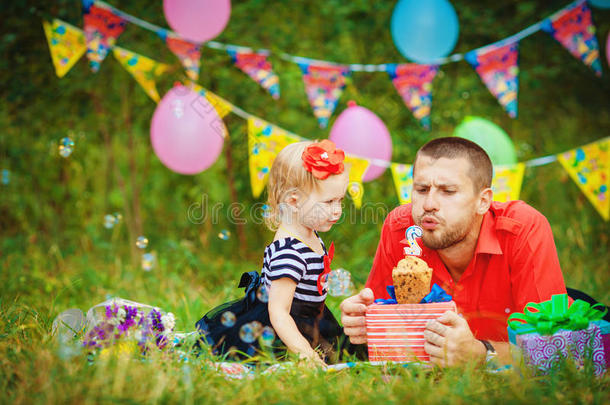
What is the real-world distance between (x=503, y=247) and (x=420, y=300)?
59cm

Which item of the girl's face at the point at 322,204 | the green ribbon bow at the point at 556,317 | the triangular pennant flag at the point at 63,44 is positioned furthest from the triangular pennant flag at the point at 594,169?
the triangular pennant flag at the point at 63,44

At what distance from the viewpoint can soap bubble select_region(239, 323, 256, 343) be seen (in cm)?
222

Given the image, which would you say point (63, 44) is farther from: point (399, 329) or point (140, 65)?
point (399, 329)

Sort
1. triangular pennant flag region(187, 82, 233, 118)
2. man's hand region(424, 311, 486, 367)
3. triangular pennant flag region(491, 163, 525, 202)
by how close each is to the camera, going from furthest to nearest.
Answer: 1. triangular pennant flag region(187, 82, 233, 118)
2. triangular pennant flag region(491, 163, 525, 202)
3. man's hand region(424, 311, 486, 367)

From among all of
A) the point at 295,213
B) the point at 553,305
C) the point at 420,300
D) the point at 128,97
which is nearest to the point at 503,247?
the point at 553,305

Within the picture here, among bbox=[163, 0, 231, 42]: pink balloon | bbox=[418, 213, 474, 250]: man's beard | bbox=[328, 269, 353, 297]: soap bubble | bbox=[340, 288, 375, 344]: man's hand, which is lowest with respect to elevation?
bbox=[340, 288, 375, 344]: man's hand

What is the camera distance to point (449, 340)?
6.56ft

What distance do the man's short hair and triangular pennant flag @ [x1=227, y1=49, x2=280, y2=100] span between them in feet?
5.69

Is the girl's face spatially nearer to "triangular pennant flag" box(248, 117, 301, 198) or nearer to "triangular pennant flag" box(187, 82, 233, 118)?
"triangular pennant flag" box(248, 117, 301, 198)

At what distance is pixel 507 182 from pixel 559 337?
1531 mm

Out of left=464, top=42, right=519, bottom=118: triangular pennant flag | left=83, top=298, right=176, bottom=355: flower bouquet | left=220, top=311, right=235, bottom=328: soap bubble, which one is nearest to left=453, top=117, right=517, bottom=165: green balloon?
left=464, top=42, right=519, bottom=118: triangular pennant flag

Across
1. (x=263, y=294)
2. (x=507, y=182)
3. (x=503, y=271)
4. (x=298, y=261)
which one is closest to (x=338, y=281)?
(x=298, y=261)

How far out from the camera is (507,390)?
1888 millimetres

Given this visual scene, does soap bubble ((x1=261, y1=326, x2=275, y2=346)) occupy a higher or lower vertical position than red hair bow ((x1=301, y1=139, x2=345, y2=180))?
lower
